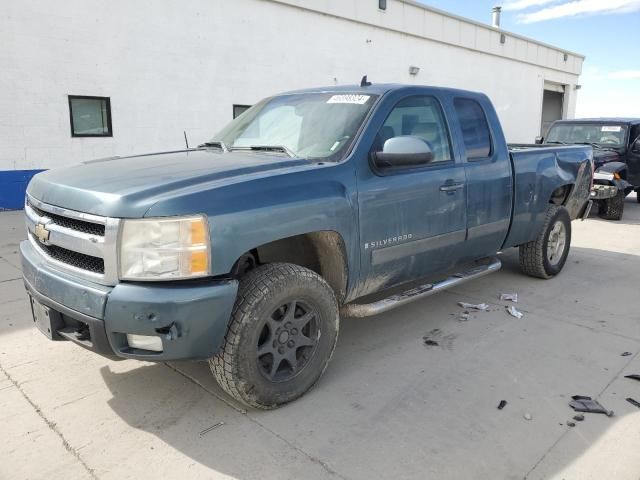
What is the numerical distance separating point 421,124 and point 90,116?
8.23 m

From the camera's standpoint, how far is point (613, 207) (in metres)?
9.73

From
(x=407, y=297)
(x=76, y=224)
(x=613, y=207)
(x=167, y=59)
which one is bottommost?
(x=613, y=207)

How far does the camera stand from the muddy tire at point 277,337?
9.16 ft

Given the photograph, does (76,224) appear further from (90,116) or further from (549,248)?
(90,116)

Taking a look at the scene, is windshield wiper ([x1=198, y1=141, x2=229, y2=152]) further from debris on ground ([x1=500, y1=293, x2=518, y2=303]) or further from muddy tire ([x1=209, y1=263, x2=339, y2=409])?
debris on ground ([x1=500, y1=293, x2=518, y2=303])

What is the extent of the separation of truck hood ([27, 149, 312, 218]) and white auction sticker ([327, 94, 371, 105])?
2.47 ft

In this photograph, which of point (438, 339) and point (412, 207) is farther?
point (438, 339)

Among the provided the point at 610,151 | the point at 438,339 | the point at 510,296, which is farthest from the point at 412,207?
the point at 610,151

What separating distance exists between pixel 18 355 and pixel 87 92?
749cm

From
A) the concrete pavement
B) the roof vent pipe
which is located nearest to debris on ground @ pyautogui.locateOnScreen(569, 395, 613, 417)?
the concrete pavement

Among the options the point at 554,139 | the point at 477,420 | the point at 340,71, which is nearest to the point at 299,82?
the point at 340,71

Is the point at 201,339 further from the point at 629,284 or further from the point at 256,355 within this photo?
the point at 629,284

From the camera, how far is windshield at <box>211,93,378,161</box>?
3471mm

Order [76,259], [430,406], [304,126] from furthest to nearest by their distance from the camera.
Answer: [304,126] < [430,406] < [76,259]
